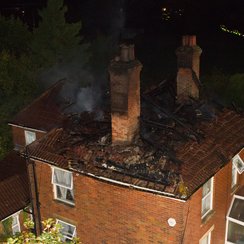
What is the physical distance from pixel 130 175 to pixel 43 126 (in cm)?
1026

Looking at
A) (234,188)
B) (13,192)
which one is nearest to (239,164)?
(234,188)

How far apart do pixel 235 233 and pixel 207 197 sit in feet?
8.69

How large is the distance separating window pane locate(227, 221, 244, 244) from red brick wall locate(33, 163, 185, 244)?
3.85 meters

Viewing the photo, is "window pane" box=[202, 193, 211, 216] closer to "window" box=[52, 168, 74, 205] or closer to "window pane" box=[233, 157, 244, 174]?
"window pane" box=[233, 157, 244, 174]

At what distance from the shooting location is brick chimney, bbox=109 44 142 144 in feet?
40.3

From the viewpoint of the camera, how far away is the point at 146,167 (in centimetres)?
1216

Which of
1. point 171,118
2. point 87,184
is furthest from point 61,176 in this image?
point 171,118

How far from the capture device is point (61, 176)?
1433 cm

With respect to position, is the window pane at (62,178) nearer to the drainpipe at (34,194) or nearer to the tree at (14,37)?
the drainpipe at (34,194)

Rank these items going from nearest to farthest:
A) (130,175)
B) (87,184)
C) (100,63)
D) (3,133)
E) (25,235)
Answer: (25,235), (130,175), (87,184), (3,133), (100,63)

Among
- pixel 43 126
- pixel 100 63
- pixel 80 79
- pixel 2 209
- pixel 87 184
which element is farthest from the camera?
pixel 100 63

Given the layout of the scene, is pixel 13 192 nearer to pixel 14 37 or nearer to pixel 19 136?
pixel 19 136

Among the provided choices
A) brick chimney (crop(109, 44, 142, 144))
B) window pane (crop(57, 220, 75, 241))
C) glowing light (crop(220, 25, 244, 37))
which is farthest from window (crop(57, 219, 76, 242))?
glowing light (crop(220, 25, 244, 37))

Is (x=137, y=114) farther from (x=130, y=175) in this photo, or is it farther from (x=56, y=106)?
(x=56, y=106)
